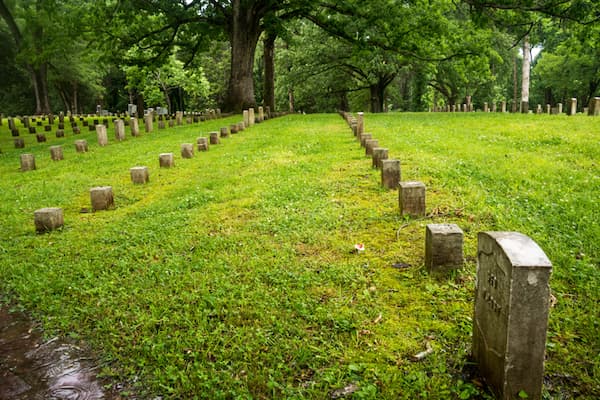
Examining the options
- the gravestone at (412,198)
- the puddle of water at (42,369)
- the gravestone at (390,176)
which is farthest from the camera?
the gravestone at (390,176)

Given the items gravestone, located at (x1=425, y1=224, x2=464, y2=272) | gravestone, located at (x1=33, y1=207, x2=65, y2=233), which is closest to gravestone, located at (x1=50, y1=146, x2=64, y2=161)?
gravestone, located at (x1=33, y1=207, x2=65, y2=233)

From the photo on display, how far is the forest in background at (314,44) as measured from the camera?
1855 centimetres

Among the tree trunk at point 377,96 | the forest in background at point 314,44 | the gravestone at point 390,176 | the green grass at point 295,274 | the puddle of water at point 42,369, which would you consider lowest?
the puddle of water at point 42,369

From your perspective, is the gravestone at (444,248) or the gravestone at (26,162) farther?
the gravestone at (26,162)

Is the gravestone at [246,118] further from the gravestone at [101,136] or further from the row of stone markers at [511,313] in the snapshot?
the row of stone markers at [511,313]

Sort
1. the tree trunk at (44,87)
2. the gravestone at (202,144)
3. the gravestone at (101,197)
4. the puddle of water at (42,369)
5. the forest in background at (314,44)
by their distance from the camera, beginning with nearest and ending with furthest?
1. the puddle of water at (42,369)
2. the gravestone at (101,197)
3. the gravestone at (202,144)
4. the forest in background at (314,44)
5. the tree trunk at (44,87)

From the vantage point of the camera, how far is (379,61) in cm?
3005

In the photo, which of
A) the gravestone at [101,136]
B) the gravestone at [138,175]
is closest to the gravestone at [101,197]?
the gravestone at [138,175]

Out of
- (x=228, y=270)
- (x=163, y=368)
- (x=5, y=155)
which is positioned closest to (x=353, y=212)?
(x=228, y=270)

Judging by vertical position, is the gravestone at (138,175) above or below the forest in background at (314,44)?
below

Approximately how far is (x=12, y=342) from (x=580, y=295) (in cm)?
475

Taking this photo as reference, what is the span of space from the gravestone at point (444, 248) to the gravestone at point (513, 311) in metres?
1.31

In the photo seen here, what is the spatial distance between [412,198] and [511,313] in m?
3.22

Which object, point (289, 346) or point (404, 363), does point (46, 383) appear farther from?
point (404, 363)
